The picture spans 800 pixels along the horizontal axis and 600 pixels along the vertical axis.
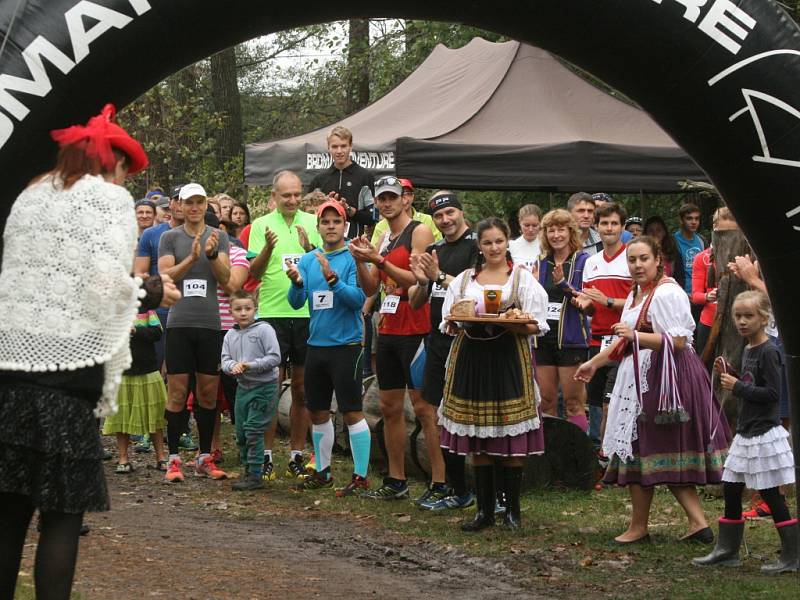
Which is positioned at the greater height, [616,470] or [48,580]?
[616,470]

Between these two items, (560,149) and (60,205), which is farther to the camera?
(560,149)

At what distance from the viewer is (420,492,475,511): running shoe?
8.37 metres

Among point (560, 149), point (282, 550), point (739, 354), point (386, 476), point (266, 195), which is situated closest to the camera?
point (282, 550)

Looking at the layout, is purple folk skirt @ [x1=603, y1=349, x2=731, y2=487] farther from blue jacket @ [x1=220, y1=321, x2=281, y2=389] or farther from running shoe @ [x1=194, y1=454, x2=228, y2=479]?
running shoe @ [x1=194, y1=454, x2=228, y2=479]

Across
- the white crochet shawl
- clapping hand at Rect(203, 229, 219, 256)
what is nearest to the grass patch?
clapping hand at Rect(203, 229, 219, 256)

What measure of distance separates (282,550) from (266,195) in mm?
17995

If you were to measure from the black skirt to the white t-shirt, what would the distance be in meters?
6.01

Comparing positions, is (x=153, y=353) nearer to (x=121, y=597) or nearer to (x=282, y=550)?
(x=282, y=550)

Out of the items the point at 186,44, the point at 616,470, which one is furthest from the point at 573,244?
the point at 186,44

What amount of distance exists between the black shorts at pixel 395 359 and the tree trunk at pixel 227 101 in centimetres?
1577

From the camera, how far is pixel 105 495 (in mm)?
4504

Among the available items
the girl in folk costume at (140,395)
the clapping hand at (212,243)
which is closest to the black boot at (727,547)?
the clapping hand at (212,243)

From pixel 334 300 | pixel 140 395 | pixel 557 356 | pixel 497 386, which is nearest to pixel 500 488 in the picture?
pixel 497 386

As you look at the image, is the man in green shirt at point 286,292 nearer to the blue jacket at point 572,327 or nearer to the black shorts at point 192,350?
the black shorts at point 192,350
